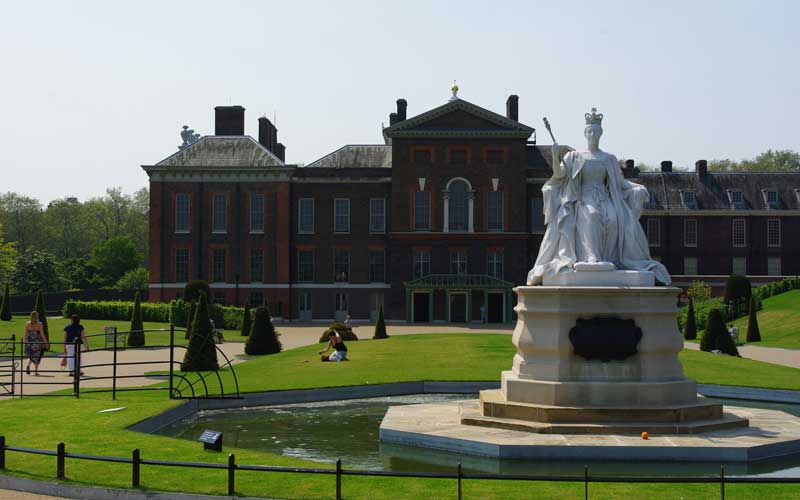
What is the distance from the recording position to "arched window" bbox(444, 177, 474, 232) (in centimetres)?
6359

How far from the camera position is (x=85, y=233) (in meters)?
110

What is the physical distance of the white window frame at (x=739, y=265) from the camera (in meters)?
69.4

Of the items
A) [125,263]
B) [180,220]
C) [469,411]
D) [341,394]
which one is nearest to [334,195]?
[180,220]

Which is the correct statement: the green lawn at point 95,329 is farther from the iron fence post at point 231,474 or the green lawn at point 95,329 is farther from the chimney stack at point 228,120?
the iron fence post at point 231,474

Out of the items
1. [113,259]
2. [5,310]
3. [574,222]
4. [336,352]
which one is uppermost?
[113,259]

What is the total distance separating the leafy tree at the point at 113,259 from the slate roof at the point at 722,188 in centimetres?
5189

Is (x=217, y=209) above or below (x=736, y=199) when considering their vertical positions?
below

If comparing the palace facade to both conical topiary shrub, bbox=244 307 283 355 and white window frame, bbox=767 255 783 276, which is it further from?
conical topiary shrub, bbox=244 307 283 355

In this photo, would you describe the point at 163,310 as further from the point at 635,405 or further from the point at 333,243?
the point at 635,405

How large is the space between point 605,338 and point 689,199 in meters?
59.2

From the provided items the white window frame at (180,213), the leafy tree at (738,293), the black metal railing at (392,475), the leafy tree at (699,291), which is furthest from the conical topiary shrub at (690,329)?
the white window frame at (180,213)

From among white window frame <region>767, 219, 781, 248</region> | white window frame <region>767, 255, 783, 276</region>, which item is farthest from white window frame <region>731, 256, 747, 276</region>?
white window frame <region>767, 219, 781, 248</region>

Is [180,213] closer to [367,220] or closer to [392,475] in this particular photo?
[367,220]

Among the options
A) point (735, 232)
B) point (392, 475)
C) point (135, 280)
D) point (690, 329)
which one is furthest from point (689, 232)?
point (392, 475)
